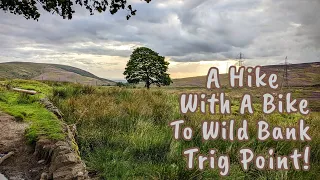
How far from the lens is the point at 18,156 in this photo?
16.7 ft

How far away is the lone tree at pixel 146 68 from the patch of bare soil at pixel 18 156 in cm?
4123

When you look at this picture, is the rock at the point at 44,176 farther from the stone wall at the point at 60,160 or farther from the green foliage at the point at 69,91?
the green foliage at the point at 69,91

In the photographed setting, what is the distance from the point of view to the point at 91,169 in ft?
16.2

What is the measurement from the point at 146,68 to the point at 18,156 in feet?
142

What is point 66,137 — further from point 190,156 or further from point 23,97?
point 23,97

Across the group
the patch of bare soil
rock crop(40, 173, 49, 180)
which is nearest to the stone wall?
rock crop(40, 173, 49, 180)

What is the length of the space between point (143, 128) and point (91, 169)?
2.31 meters

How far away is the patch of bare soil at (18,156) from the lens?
14.6ft

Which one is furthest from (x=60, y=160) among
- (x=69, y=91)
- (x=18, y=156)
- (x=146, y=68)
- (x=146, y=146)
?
(x=146, y=68)

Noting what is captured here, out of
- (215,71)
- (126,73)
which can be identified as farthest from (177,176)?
(126,73)

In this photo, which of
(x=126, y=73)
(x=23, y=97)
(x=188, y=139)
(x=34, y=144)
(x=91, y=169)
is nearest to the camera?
(x=91, y=169)

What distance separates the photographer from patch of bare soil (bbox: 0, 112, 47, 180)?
14.6 ft

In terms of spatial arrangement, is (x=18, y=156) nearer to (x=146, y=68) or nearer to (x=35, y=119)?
(x=35, y=119)

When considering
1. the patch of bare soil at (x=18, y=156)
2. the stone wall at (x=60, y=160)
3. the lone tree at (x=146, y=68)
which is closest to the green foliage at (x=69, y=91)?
the patch of bare soil at (x=18, y=156)
